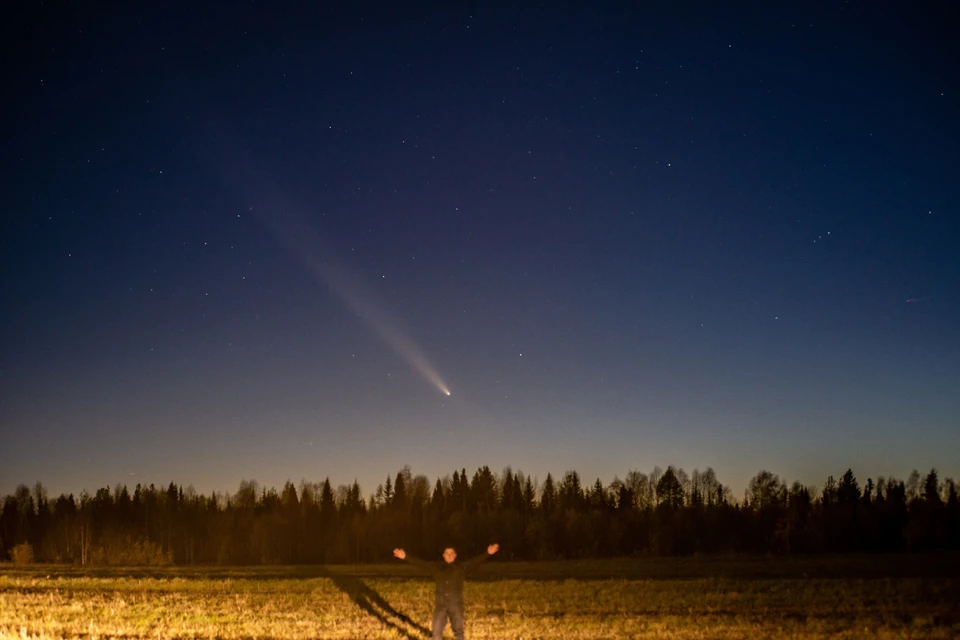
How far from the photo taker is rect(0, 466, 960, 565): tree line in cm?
9775

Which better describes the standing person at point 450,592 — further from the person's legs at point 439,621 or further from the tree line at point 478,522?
the tree line at point 478,522

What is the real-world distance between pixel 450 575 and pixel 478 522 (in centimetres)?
9454

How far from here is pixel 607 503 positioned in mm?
121375

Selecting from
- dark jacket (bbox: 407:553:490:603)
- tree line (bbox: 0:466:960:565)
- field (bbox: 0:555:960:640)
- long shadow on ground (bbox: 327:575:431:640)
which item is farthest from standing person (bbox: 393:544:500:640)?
tree line (bbox: 0:466:960:565)

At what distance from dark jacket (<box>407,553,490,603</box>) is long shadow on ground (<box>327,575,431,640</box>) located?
313 centimetres

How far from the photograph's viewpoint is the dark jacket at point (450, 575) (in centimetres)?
1648

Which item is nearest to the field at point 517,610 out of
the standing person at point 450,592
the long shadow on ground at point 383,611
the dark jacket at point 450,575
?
the long shadow on ground at point 383,611

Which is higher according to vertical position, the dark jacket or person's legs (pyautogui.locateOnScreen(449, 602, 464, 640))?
the dark jacket

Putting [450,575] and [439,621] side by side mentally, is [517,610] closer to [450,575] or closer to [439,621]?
[439,621]

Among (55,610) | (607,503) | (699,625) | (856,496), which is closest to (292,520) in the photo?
(607,503)

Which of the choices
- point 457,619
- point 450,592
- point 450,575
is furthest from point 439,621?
point 450,575

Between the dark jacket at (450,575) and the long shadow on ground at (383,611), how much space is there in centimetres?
313

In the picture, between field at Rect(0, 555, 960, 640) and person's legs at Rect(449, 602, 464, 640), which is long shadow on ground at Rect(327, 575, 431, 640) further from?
Answer: person's legs at Rect(449, 602, 464, 640)

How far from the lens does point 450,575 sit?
16531mm
